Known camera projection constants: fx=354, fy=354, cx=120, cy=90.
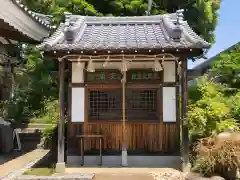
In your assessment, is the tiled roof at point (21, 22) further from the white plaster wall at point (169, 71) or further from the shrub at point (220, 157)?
the shrub at point (220, 157)

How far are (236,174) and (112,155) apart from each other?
386cm

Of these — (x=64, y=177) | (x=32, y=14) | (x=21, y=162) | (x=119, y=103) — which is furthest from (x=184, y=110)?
(x=32, y=14)

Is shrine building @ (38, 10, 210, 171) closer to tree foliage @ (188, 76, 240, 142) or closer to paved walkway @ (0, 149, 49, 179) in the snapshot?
tree foliage @ (188, 76, 240, 142)

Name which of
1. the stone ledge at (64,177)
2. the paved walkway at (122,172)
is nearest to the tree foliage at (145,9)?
the paved walkway at (122,172)

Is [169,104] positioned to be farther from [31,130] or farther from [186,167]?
[31,130]

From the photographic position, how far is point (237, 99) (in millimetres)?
14406

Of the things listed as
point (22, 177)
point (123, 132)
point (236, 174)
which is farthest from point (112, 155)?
point (236, 174)

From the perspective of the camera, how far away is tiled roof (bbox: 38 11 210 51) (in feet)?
32.2

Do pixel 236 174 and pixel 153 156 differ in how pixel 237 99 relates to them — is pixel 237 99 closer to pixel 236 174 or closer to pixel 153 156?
Result: pixel 153 156

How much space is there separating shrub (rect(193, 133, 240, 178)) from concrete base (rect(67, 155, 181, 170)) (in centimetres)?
217

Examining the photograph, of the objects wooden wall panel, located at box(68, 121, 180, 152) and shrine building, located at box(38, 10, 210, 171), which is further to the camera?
wooden wall panel, located at box(68, 121, 180, 152)

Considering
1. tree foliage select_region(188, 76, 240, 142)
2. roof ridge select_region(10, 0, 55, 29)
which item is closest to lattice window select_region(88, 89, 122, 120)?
tree foliage select_region(188, 76, 240, 142)

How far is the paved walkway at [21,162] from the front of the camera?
33.9 feet

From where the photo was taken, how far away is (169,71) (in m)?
10.9
